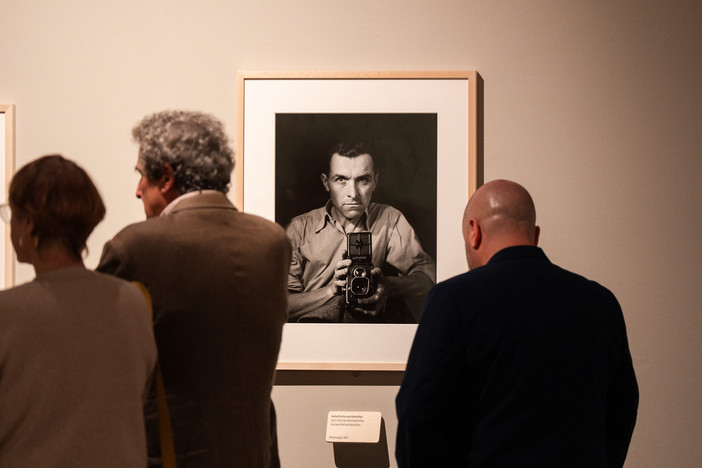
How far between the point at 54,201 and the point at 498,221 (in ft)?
3.25

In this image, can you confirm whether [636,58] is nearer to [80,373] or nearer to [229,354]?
[229,354]

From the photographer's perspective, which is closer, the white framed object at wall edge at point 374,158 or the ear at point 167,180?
the ear at point 167,180

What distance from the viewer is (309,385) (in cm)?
228

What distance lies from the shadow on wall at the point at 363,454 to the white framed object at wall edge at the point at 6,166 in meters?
1.30

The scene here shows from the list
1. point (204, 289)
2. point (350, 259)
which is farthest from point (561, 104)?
point (204, 289)

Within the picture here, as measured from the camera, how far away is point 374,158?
2.28m

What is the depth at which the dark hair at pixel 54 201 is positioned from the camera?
117 centimetres

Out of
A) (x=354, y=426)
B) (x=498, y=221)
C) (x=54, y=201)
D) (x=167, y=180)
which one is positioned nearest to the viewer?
(x=54, y=201)

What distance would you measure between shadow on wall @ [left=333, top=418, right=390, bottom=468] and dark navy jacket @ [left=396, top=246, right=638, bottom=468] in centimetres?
85

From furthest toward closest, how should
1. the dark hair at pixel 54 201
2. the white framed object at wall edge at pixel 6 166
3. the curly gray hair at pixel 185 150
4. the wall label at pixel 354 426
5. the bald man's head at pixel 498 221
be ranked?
the white framed object at wall edge at pixel 6 166, the wall label at pixel 354 426, the bald man's head at pixel 498 221, the curly gray hair at pixel 185 150, the dark hair at pixel 54 201

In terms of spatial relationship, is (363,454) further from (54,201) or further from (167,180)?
(54,201)

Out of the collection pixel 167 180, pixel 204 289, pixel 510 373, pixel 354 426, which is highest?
pixel 167 180

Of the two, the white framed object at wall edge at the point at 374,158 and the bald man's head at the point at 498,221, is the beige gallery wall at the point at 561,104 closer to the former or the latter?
the white framed object at wall edge at the point at 374,158

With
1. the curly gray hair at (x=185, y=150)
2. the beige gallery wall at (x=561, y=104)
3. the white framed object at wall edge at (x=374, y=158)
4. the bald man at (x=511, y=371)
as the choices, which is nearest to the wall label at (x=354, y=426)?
the beige gallery wall at (x=561, y=104)
